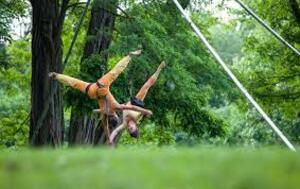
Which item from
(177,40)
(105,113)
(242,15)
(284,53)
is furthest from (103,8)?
Answer: (242,15)

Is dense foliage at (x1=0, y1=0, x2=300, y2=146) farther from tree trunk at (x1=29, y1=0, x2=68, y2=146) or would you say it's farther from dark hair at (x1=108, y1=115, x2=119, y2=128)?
dark hair at (x1=108, y1=115, x2=119, y2=128)

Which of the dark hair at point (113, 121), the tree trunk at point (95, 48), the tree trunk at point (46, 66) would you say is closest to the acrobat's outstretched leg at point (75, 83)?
the dark hair at point (113, 121)

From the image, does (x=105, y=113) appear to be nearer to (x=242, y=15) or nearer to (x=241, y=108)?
(x=241, y=108)

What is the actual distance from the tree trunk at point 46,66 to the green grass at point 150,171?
→ 10398 millimetres

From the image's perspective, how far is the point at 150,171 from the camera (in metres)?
2.97

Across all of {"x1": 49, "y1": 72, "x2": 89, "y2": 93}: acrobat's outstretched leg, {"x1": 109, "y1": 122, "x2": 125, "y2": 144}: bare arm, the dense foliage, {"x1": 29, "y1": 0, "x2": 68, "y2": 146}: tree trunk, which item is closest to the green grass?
{"x1": 109, "y1": 122, "x2": 125, "y2": 144}: bare arm

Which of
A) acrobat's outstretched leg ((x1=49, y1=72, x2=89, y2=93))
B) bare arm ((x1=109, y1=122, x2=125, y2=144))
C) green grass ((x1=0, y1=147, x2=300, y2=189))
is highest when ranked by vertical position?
green grass ((x1=0, y1=147, x2=300, y2=189))

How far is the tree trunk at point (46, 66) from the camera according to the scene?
13.8 m

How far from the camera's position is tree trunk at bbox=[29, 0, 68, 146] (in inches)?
544

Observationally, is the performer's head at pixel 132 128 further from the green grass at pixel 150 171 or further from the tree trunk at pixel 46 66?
the green grass at pixel 150 171

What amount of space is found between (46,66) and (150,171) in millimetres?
11294

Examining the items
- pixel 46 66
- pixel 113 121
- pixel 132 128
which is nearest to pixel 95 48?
pixel 46 66

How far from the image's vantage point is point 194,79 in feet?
50.0

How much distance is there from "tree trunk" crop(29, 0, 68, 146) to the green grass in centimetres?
1040
